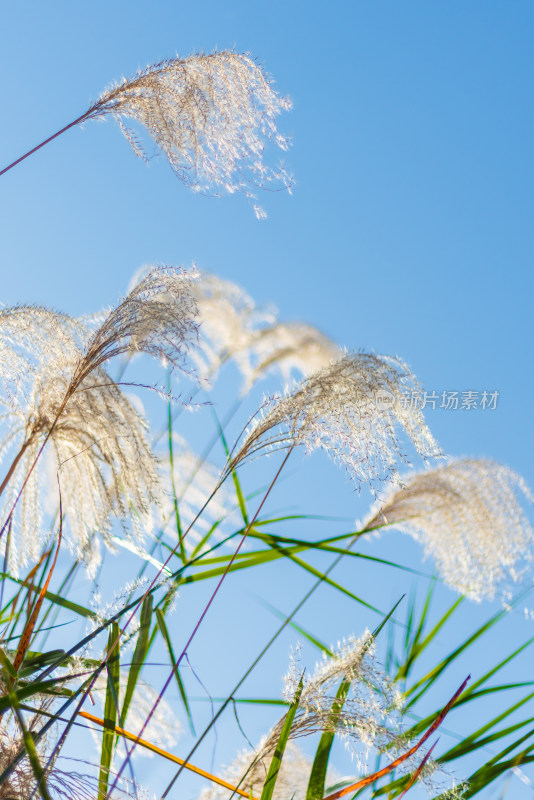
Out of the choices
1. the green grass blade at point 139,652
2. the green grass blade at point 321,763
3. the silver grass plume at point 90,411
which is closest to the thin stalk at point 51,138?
the silver grass plume at point 90,411

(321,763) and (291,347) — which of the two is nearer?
(321,763)

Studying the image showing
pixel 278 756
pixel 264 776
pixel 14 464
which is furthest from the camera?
pixel 14 464

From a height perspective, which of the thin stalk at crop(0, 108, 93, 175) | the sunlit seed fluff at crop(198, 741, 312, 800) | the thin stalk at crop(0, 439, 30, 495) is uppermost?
the thin stalk at crop(0, 108, 93, 175)

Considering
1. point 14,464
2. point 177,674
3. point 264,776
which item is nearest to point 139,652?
point 177,674

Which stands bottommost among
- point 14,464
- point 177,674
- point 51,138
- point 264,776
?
point 264,776

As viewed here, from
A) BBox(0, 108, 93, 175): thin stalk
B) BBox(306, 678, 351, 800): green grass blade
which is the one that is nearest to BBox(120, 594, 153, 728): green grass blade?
BBox(306, 678, 351, 800): green grass blade

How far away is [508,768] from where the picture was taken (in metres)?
1.54

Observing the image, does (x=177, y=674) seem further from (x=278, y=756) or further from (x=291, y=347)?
(x=291, y=347)

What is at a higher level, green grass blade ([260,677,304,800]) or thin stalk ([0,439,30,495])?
thin stalk ([0,439,30,495])

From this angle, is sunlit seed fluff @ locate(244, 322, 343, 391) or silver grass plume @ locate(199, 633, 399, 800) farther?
sunlit seed fluff @ locate(244, 322, 343, 391)

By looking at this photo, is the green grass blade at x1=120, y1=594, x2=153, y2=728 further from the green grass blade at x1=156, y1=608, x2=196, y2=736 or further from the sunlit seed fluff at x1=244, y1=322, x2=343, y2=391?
the sunlit seed fluff at x1=244, y1=322, x2=343, y2=391

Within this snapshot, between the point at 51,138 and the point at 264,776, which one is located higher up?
the point at 51,138

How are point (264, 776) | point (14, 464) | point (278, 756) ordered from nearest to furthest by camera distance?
point (278, 756) < point (264, 776) < point (14, 464)

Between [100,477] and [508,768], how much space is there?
45.7 inches
